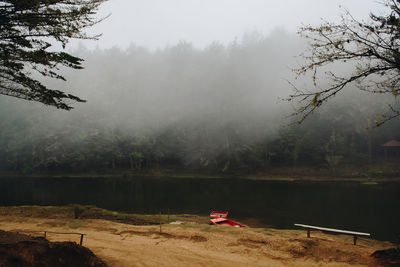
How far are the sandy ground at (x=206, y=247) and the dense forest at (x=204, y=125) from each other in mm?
37765

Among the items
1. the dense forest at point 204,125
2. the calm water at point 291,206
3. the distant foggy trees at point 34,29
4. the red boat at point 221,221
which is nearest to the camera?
the distant foggy trees at point 34,29

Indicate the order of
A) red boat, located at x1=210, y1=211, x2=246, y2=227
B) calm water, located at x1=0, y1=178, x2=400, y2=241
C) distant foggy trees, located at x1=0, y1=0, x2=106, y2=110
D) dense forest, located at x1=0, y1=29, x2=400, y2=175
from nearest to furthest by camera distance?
distant foggy trees, located at x1=0, y1=0, x2=106, y2=110 < red boat, located at x1=210, y1=211, x2=246, y2=227 < calm water, located at x1=0, y1=178, x2=400, y2=241 < dense forest, located at x1=0, y1=29, x2=400, y2=175

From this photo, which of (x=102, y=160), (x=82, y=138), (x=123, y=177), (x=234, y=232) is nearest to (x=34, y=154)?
→ (x=82, y=138)

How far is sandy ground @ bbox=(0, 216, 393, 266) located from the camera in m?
7.34

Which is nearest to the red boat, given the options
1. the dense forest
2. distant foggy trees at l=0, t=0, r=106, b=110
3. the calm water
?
the calm water

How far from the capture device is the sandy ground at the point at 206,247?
289 inches

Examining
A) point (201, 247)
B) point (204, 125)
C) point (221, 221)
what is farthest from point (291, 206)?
point (204, 125)

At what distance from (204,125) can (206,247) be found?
2027 inches

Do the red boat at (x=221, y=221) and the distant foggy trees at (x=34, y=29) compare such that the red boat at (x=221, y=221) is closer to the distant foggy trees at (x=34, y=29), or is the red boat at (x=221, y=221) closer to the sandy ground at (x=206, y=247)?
the sandy ground at (x=206, y=247)

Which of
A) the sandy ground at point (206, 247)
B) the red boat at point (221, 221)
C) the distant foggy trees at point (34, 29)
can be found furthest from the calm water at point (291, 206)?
the distant foggy trees at point (34, 29)

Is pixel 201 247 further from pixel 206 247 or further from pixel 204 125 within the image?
pixel 204 125

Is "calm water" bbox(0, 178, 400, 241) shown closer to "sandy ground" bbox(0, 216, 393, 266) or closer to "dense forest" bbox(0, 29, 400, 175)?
"sandy ground" bbox(0, 216, 393, 266)

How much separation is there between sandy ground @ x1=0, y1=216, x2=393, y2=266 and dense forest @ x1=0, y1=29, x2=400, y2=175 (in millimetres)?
37765

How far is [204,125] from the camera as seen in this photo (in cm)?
6022
